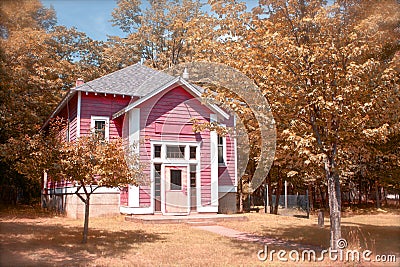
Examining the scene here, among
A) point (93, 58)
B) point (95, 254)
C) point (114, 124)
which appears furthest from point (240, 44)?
point (93, 58)

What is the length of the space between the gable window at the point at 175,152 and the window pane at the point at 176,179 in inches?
28.4

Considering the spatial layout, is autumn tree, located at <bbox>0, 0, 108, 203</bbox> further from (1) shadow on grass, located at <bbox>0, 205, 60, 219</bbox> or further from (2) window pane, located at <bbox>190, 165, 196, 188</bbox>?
(2) window pane, located at <bbox>190, 165, 196, 188</bbox>

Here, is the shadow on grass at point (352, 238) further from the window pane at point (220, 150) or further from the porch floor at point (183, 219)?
the window pane at point (220, 150)

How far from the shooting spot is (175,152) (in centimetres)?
1941

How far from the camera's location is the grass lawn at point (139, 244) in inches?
361

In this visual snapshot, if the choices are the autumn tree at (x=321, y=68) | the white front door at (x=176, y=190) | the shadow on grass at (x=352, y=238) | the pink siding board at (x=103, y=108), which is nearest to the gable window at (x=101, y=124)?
the pink siding board at (x=103, y=108)

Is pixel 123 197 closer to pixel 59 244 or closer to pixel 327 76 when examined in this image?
pixel 59 244

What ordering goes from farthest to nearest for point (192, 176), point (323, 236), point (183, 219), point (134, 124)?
point (192, 176), point (134, 124), point (183, 219), point (323, 236)

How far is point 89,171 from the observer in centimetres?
1123

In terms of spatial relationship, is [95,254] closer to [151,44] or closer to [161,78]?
[161,78]

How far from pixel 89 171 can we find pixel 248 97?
493 cm

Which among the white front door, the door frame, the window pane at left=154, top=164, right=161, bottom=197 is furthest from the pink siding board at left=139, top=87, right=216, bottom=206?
the white front door

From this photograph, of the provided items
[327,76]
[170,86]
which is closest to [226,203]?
[170,86]

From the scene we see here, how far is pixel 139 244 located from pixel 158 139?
26.5ft
